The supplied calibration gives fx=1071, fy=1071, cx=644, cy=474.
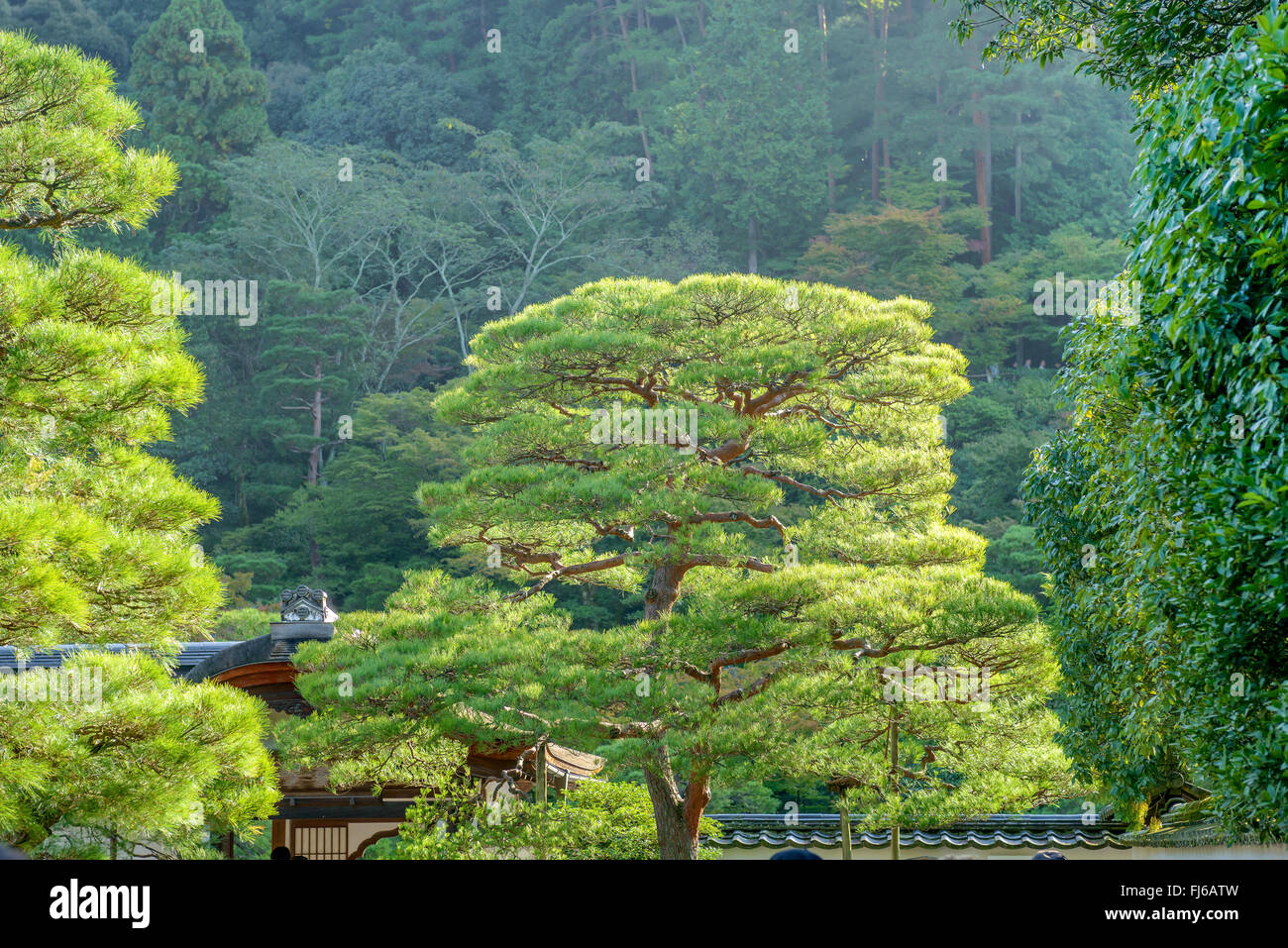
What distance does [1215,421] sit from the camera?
308 cm

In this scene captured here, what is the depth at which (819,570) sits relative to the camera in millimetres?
6242

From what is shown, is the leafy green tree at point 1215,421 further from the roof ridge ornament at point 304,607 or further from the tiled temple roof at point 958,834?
the roof ridge ornament at point 304,607

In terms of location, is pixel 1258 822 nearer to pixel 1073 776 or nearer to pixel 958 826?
pixel 1073 776

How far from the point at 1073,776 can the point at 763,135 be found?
57.6 feet

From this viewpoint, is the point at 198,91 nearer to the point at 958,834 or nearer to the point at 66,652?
the point at 66,652

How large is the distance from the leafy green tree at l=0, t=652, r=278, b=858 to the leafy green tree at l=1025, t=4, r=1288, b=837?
128 inches

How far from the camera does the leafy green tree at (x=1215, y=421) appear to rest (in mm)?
2770

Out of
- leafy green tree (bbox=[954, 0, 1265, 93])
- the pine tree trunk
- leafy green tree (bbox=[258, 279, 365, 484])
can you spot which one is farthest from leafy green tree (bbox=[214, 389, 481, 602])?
leafy green tree (bbox=[954, 0, 1265, 93])

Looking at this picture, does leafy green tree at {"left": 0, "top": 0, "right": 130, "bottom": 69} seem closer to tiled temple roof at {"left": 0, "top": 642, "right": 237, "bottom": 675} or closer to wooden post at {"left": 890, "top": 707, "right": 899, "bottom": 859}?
tiled temple roof at {"left": 0, "top": 642, "right": 237, "bottom": 675}

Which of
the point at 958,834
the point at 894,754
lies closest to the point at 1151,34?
the point at 894,754

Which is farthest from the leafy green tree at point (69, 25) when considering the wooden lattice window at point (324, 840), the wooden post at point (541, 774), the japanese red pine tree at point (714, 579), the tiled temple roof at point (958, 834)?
the tiled temple roof at point (958, 834)

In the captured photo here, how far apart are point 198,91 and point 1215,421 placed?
2319 centimetres

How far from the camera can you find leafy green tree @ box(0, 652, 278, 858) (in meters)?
3.64

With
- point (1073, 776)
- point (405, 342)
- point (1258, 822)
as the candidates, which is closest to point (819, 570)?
point (1073, 776)
